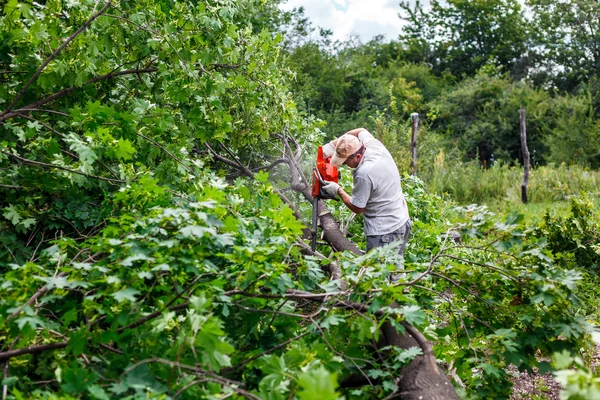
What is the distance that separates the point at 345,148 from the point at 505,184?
32.4ft

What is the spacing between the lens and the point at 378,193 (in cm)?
439

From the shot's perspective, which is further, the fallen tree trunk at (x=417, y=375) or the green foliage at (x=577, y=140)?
the green foliage at (x=577, y=140)

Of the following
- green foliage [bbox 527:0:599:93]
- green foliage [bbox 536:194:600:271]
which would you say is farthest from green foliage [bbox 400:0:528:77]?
green foliage [bbox 536:194:600:271]

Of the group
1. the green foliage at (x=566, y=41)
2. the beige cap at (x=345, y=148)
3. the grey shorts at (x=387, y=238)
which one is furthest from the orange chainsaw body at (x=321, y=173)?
the green foliage at (x=566, y=41)

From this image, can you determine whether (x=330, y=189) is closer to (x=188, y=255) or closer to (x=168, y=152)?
(x=168, y=152)

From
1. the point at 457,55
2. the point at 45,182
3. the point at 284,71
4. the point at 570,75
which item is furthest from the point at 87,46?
the point at 457,55

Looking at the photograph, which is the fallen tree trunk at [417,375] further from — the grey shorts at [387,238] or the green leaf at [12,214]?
the green leaf at [12,214]

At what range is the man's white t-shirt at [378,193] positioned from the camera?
4281 mm

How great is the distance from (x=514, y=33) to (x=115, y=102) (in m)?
33.0

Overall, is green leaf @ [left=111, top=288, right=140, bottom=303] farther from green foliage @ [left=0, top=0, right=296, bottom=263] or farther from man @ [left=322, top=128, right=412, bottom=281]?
man @ [left=322, top=128, right=412, bottom=281]

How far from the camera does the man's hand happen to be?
177 inches

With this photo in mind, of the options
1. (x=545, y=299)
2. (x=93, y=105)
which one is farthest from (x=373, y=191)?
(x=93, y=105)

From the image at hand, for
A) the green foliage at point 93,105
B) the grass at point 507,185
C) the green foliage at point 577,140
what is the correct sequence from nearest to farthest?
the green foliage at point 93,105 → the grass at point 507,185 → the green foliage at point 577,140

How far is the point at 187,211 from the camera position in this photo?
8.22 ft
